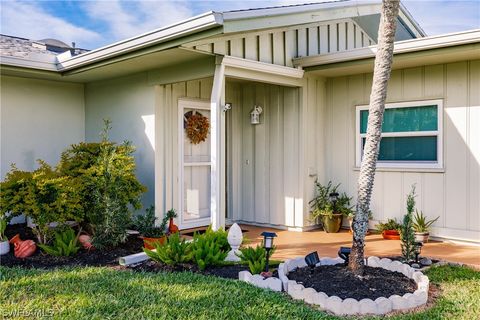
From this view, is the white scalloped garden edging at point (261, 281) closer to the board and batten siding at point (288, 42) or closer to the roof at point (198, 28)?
the roof at point (198, 28)

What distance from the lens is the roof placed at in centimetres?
498

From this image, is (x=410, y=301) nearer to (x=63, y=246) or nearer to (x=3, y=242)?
(x=63, y=246)

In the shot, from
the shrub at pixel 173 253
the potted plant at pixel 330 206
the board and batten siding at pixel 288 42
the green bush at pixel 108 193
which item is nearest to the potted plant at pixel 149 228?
the green bush at pixel 108 193

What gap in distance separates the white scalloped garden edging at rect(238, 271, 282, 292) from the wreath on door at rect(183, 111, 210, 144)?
3.49 meters

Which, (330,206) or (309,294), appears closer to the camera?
(309,294)

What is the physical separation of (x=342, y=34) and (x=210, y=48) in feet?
11.8

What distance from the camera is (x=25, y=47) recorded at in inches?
310

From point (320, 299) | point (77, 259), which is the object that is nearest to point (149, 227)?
point (77, 259)

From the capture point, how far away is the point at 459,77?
635cm

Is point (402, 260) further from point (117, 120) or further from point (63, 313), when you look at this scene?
point (117, 120)

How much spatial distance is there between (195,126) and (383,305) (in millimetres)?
4653

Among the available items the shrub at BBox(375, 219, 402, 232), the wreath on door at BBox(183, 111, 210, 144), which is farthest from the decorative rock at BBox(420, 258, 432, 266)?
the wreath on door at BBox(183, 111, 210, 144)

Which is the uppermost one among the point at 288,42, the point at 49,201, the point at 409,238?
the point at 288,42

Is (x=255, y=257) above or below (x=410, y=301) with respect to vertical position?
above
